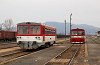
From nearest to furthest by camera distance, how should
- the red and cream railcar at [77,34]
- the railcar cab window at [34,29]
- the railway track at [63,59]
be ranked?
1. the railway track at [63,59]
2. the railcar cab window at [34,29]
3. the red and cream railcar at [77,34]

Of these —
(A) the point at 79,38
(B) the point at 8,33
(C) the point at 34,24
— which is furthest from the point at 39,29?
(B) the point at 8,33

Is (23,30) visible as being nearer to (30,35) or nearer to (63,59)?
(30,35)

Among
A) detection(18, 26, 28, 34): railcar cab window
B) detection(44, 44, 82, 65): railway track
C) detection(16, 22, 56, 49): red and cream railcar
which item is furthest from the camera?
detection(18, 26, 28, 34): railcar cab window

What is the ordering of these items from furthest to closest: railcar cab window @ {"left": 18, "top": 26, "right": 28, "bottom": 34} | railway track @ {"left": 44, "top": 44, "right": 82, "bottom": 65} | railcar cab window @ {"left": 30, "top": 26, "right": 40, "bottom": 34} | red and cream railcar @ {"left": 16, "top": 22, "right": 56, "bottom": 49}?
railcar cab window @ {"left": 18, "top": 26, "right": 28, "bottom": 34} < railcar cab window @ {"left": 30, "top": 26, "right": 40, "bottom": 34} < red and cream railcar @ {"left": 16, "top": 22, "right": 56, "bottom": 49} < railway track @ {"left": 44, "top": 44, "right": 82, "bottom": 65}

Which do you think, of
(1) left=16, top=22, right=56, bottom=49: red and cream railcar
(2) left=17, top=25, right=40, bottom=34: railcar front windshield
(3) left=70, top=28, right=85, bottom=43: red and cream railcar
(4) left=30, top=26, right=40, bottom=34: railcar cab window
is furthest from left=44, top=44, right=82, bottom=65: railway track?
(3) left=70, top=28, right=85, bottom=43: red and cream railcar

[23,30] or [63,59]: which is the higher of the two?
[23,30]

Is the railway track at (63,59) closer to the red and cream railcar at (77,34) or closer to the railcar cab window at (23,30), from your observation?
the railcar cab window at (23,30)

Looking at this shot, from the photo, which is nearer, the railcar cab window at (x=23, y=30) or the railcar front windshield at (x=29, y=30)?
the railcar front windshield at (x=29, y=30)

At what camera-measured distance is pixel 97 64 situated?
16.1m

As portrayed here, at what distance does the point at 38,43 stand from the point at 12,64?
39.7ft

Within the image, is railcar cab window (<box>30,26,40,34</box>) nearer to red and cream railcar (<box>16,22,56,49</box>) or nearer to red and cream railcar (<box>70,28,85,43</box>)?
red and cream railcar (<box>16,22,56,49</box>)

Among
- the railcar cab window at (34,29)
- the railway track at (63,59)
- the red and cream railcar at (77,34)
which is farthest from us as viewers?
the red and cream railcar at (77,34)

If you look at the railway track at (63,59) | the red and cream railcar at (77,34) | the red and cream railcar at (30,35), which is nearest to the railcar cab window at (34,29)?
the red and cream railcar at (30,35)

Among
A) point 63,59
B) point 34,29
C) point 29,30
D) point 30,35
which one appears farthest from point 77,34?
point 63,59
